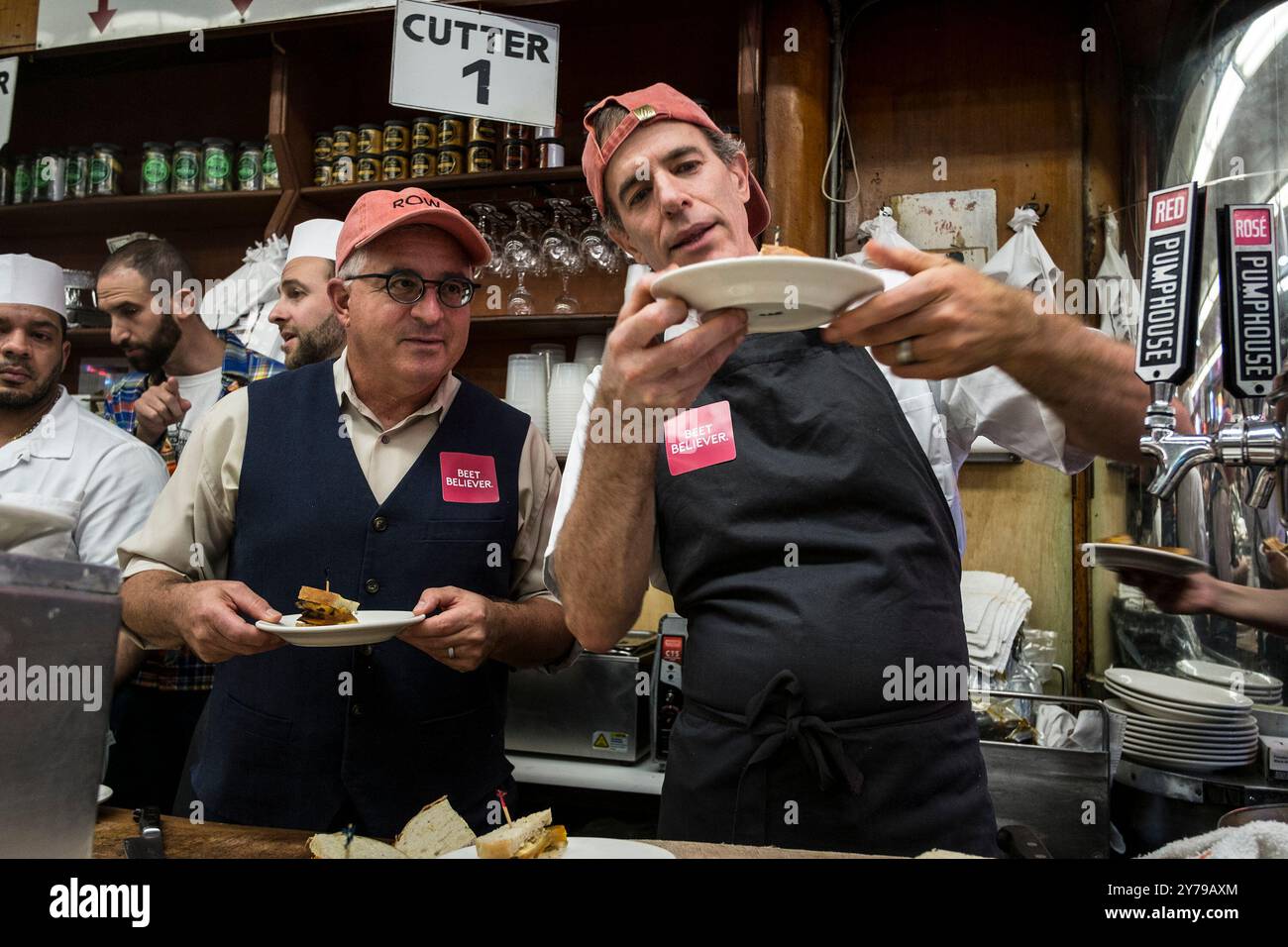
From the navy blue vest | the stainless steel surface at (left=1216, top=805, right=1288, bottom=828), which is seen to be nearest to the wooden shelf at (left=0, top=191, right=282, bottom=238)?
the navy blue vest

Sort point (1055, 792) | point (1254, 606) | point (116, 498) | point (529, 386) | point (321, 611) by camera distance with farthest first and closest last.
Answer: point (529, 386) < point (116, 498) < point (1055, 792) < point (321, 611) < point (1254, 606)

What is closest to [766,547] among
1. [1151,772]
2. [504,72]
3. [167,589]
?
[167,589]

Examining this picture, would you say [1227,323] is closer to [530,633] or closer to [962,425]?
[962,425]

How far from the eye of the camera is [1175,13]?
2652 mm

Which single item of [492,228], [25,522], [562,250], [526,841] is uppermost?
[492,228]

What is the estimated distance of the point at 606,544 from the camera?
144cm

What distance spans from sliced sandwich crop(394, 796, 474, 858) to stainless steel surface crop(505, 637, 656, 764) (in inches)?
60.7

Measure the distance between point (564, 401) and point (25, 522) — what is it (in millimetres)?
2280

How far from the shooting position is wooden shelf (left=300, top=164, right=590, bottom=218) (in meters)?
3.11

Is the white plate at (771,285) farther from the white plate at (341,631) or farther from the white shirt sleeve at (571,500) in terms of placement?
the white plate at (341,631)

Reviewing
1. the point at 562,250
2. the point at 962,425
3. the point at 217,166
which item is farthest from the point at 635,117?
the point at 217,166

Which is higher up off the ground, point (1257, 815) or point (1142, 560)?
point (1142, 560)

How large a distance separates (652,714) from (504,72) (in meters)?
1.83

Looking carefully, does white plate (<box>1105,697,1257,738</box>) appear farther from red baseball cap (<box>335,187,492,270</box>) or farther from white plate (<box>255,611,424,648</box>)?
red baseball cap (<box>335,187,492,270</box>)
